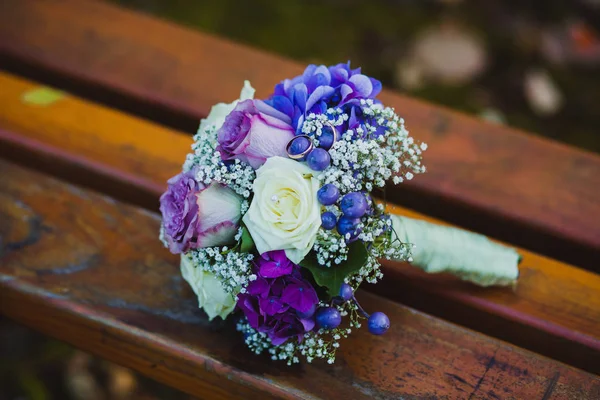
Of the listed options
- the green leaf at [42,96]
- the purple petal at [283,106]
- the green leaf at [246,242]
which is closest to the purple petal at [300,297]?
the green leaf at [246,242]

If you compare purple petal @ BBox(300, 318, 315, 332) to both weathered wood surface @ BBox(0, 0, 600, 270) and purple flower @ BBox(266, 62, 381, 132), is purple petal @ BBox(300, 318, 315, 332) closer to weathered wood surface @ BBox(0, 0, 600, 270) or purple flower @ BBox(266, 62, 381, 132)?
purple flower @ BBox(266, 62, 381, 132)

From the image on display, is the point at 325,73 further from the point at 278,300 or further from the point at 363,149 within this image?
the point at 278,300

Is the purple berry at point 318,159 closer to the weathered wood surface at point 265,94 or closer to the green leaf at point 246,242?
the green leaf at point 246,242

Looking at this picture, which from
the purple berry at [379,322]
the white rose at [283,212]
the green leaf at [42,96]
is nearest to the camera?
the white rose at [283,212]

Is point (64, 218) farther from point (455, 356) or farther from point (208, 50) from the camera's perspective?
point (455, 356)

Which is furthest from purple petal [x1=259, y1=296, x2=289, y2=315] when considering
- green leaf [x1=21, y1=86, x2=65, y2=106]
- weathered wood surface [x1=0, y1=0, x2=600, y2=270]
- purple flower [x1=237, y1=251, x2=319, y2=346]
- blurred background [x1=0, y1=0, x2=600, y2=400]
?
blurred background [x1=0, y1=0, x2=600, y2=400]

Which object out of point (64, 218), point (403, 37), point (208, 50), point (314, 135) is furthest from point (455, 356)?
point (403, 37)

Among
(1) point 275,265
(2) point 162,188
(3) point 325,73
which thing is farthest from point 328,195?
(2) point 162,188
